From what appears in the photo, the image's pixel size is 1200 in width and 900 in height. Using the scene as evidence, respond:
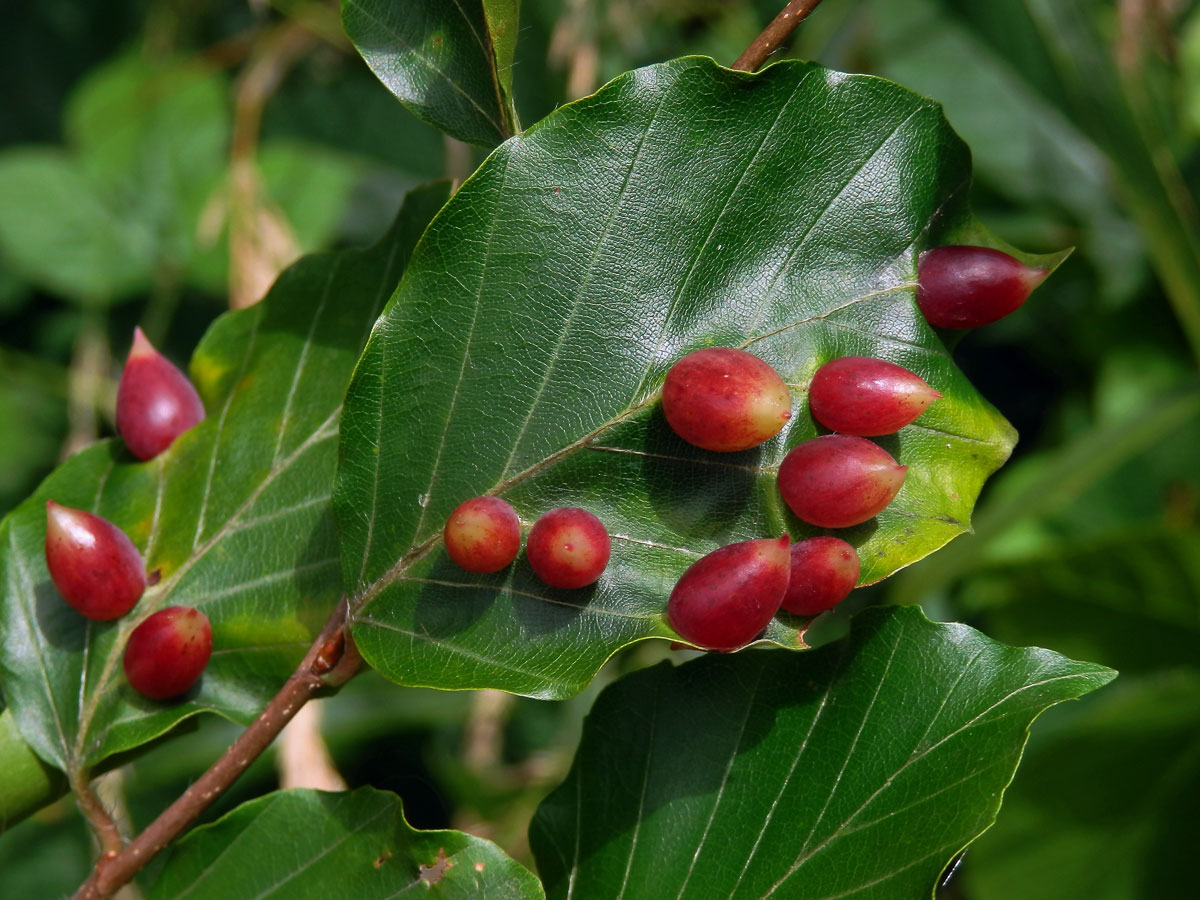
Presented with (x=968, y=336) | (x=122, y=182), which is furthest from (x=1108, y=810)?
(x=122, y=182)

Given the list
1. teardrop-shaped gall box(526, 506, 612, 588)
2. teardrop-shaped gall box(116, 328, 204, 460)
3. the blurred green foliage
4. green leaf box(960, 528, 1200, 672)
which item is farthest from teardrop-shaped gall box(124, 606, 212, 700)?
green leaf box(960, 528, 1200, 672)

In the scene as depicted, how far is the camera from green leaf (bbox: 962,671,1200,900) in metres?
1.31

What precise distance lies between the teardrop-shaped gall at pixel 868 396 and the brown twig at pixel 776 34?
172mm

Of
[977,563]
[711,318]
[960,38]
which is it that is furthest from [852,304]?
[960,38]

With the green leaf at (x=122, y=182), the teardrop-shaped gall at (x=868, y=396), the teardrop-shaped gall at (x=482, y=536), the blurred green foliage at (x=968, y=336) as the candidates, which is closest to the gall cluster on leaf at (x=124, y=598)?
the teardrop-shaped gall at (x=482, y=536)

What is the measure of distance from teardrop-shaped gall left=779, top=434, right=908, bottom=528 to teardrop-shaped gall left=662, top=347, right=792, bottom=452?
0.09 ft

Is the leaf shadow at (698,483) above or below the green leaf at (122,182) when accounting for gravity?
above

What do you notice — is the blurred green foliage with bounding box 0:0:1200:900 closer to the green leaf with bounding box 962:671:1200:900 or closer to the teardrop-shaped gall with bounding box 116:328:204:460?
the green leaf with bounding box 962:671:1200:900

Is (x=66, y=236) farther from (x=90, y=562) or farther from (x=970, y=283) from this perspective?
(x=970, y=283)

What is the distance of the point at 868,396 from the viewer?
0.56 metres

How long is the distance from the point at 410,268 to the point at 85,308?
169 cm

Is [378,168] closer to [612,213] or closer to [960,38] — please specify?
[960,38]

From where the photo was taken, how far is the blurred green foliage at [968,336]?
1353 millimetres

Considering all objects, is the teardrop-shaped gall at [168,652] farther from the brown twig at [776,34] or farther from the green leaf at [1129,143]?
the green leaf at [1129,143]
